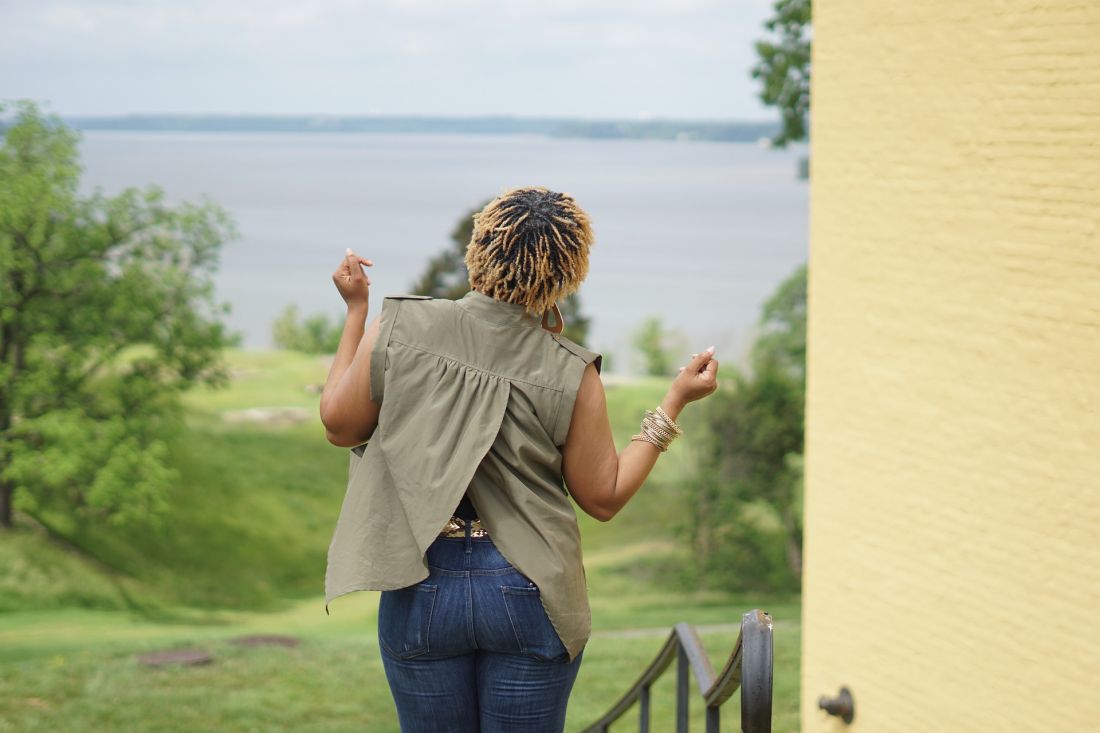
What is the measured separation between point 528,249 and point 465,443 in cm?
34

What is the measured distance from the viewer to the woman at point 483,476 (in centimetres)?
207

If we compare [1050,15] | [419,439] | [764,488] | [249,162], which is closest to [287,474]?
[764,488]

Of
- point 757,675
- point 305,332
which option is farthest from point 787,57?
point 757,675

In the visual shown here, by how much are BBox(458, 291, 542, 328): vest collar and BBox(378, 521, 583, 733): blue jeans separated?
36cm

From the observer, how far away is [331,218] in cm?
2605

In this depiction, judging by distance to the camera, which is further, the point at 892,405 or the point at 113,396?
the point at 113,396

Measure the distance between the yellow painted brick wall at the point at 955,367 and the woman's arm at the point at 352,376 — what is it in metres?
3.35

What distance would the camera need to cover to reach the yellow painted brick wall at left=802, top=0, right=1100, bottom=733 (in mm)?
4773

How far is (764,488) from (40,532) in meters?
10.3

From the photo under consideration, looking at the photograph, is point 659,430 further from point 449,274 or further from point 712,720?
point 449,274

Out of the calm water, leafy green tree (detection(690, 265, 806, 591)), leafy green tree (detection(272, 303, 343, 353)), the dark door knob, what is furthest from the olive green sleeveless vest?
leafy green tree (detection(272, 303, 343, 353))

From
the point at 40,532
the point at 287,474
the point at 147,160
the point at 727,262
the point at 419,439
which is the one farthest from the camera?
the point at 727,262

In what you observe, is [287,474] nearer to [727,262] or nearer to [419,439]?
[727,262]

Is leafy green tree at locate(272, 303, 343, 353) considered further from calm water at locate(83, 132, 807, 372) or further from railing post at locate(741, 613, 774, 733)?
railing post at locate(741, 613, 774, 733)
